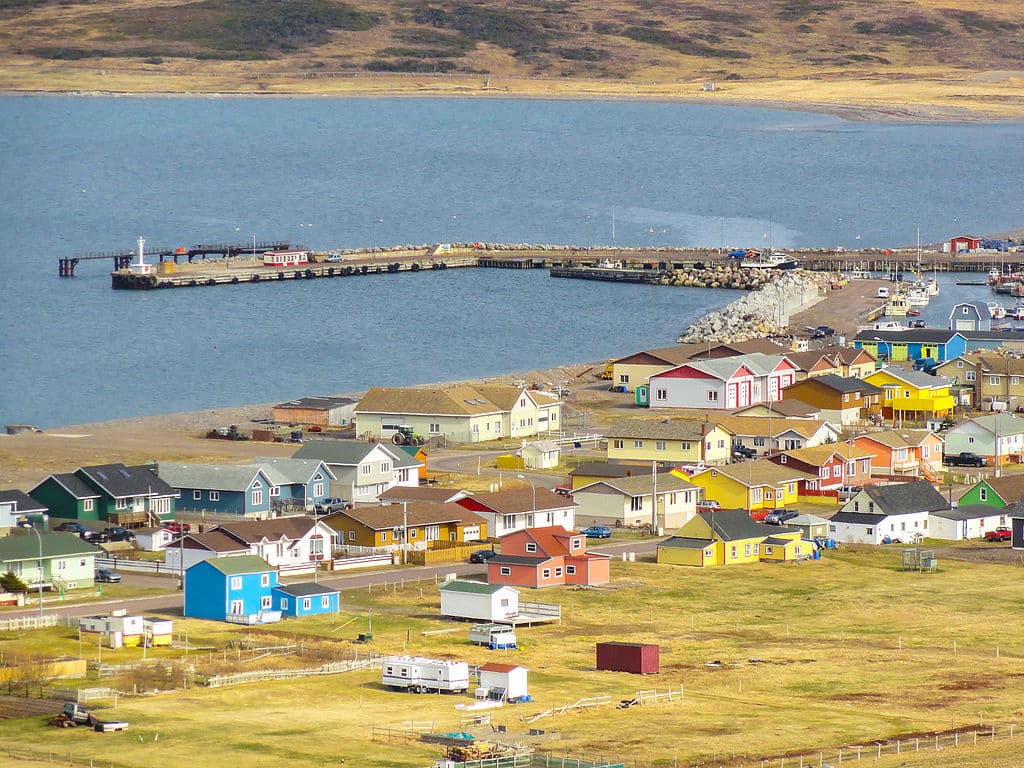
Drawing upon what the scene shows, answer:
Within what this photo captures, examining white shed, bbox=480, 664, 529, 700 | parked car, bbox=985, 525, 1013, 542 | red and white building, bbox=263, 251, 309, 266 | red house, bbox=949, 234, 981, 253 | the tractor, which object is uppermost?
red house, bbox=949, 234, 981, 253

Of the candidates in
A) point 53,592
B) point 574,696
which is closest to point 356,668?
point 574,696

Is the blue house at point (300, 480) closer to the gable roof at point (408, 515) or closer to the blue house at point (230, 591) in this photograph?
the gable roof at point (408, 515)

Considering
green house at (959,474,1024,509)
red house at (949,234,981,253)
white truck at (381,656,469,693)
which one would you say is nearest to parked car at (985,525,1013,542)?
green house at (959,474,1024,509)

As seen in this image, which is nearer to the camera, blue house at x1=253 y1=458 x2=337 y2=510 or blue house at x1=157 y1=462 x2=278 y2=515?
blue house at x1=157 y1=462 x2=278 y2=515

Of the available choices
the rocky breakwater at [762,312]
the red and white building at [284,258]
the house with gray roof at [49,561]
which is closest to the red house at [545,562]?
the house with gray roof at [49,561]

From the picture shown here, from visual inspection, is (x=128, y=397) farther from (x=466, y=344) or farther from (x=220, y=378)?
(x=466, y=344)

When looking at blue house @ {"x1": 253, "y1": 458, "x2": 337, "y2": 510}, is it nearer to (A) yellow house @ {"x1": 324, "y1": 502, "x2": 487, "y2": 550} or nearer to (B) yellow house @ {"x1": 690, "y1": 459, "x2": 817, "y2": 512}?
(A) yellow house @ {"x1": 324, "y1": 502, "x2": 487, "y2": 550}

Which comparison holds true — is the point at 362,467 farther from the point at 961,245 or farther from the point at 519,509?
the point at 961,245
